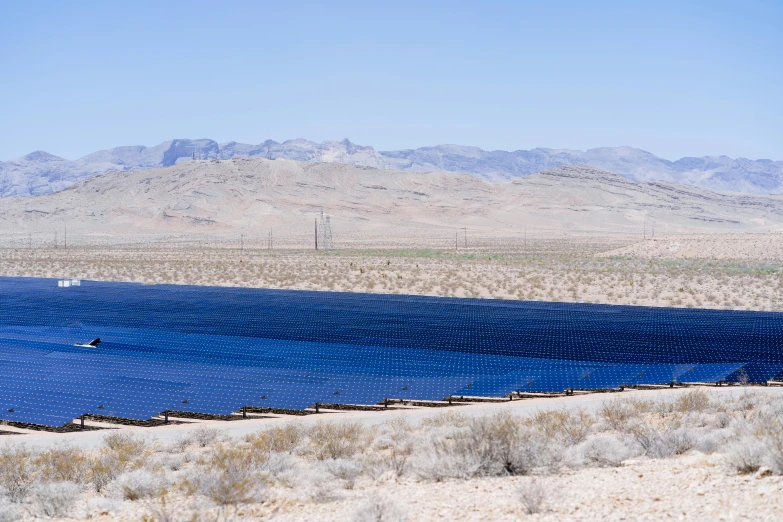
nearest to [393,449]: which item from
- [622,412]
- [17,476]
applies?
[622,412]

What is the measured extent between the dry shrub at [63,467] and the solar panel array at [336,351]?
5635 millimetres

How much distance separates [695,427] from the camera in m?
12.2

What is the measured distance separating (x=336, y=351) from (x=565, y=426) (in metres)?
12.9

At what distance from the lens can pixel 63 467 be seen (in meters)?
10.2

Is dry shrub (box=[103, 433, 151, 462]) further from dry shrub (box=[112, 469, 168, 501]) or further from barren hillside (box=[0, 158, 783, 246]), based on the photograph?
barren hillside (box=[0, 158, 783, 246])

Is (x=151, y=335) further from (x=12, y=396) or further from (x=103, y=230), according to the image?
(x=103, y=230)

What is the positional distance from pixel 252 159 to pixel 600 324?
16037 centimetres

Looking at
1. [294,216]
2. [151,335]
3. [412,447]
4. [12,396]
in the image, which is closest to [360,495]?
[412,447]

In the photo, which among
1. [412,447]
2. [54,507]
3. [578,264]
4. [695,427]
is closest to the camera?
[54,507]

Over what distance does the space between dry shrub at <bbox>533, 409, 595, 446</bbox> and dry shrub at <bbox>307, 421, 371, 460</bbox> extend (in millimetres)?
2675

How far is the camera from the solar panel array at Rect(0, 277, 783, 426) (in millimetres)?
18641

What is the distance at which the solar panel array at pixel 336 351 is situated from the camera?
18.6 m

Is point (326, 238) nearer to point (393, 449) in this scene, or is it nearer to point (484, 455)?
point (393, 449)

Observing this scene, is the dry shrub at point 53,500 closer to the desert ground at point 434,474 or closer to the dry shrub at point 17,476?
the desert ground at point 434,474
